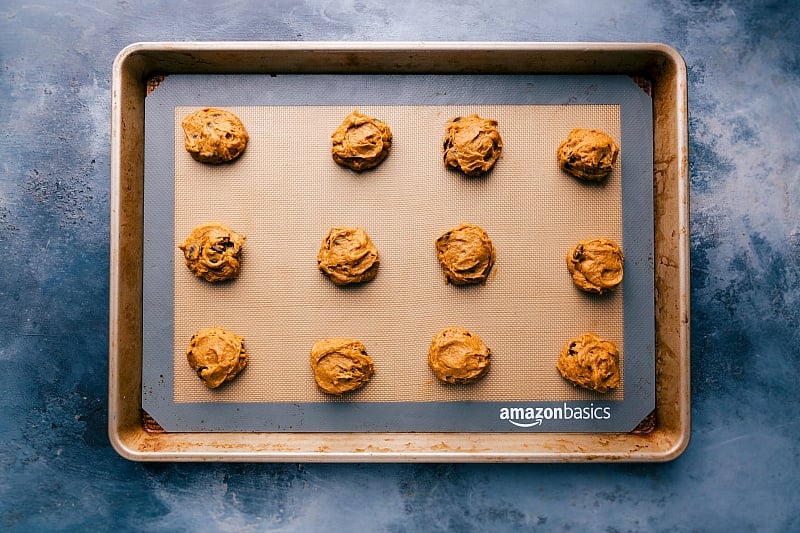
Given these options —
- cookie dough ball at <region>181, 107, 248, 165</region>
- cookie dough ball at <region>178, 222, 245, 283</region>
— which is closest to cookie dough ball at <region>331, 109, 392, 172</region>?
cookie dough ball at <region>181, 107, 248, 165</region>

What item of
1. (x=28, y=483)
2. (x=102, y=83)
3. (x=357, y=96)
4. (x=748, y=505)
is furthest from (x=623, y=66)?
(x=28, y=483)

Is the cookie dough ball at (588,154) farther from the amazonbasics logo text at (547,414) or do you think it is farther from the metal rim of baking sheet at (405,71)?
the amazonbasics logo text at (547,414)

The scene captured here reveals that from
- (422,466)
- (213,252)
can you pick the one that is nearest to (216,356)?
(213,252)

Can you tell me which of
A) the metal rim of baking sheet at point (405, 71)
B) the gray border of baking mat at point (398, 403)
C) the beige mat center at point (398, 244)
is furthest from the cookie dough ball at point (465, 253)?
the metal rim of baking sheet at point (405, 71)

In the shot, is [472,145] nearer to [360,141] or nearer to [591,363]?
[360,141]

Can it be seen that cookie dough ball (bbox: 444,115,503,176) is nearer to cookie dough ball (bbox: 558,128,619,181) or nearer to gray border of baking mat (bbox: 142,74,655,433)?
gray border of baking mat (bbox: 142,74,655,433)

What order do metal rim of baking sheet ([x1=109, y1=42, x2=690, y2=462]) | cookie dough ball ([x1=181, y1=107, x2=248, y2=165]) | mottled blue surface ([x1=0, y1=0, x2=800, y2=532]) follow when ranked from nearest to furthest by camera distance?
metal rim of baking sheet ([x1=109, y1=42, x2=690, y2=462]), cookie dough ball ([x1=181, y1=107, x2=248, y2=165]), mottled blue surface ([x1=0, y1=0, x2=800, y2=532])
